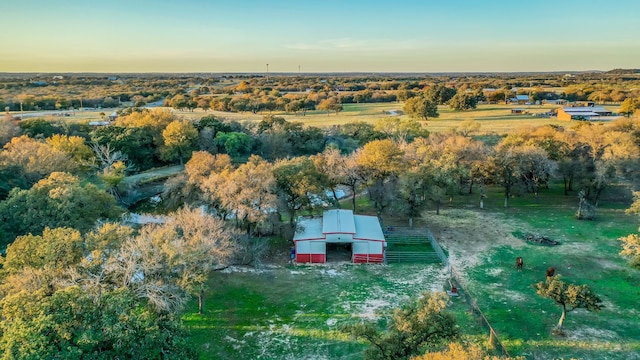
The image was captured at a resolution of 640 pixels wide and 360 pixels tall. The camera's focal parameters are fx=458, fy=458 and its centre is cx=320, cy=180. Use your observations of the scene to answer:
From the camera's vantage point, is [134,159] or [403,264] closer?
[403,264]

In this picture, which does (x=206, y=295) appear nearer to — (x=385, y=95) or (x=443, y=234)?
(x=443, y=234)

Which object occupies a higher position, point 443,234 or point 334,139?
point 334,139

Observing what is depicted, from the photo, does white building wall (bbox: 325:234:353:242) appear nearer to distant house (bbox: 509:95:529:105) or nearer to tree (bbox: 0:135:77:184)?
tree (bbox: 0:135:77:184)

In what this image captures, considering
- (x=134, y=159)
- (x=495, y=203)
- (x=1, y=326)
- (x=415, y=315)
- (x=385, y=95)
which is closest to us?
Result: (x=1, y=326)

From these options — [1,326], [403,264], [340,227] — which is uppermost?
→ [1,326]

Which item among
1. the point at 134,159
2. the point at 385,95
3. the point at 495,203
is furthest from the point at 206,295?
the point at 385,95

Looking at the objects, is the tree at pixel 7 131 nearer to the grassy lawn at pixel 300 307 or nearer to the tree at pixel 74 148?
Answer: the tree at pixel 74 148

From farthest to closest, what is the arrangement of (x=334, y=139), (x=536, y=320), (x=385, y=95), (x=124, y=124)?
1. (x=385, y=95)
2. (x=334, y=139)
3. (x=124, y=124)
4. (x=536, y=320)

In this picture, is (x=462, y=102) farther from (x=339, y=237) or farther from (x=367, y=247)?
(x=339, y=237)
